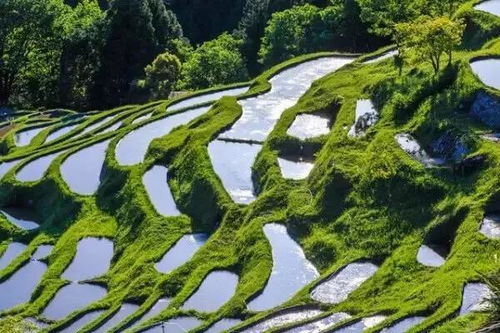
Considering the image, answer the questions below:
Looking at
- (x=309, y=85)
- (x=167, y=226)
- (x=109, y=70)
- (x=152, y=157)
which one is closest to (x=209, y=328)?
(x=167, y=226)

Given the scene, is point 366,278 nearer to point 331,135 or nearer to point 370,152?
point 370,152

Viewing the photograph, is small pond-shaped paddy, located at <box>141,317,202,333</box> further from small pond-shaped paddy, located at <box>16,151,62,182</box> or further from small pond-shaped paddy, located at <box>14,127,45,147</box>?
small pond-shaped paddy, located at <box>14,127,45,147</box>

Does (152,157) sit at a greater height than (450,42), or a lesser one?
lesser

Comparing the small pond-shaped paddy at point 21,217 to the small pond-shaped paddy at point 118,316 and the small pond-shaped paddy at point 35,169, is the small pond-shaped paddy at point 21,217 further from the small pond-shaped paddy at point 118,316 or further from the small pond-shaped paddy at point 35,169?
the small pond-shaped paddy at point 118,316

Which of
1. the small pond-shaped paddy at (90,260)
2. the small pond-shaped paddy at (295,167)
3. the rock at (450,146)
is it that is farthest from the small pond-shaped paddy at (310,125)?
the small pond-shaped paddy at (90,260)

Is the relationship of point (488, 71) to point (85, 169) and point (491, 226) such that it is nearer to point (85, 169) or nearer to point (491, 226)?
point (491, 226)
